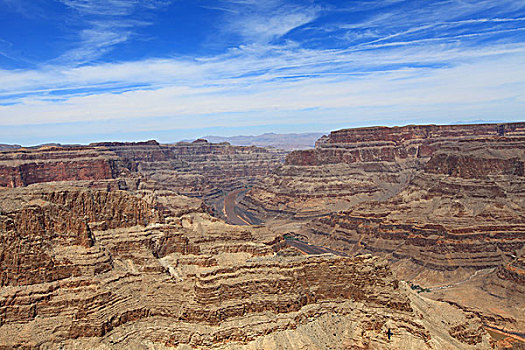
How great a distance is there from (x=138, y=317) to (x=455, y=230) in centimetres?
6669

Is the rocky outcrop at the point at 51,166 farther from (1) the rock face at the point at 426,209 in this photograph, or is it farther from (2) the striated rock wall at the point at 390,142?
(2) the striated rock wall at the point at 390,142

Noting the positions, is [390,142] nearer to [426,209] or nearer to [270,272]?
[426,209]

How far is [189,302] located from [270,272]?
27.7ft

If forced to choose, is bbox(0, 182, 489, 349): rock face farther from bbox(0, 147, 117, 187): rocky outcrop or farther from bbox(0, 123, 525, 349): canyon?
bbox(0, 147, 117, 187): rocky outcrop

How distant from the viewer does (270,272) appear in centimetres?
4494

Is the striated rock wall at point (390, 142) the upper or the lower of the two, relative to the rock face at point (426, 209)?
upper

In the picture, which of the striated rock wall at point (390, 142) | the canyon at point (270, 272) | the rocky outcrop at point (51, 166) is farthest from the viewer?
the striated rock wall at point (390, 142)

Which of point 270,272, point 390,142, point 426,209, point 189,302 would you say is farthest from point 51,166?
point 390,142

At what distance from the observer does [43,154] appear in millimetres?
141125

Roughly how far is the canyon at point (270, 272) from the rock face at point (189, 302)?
12 cm

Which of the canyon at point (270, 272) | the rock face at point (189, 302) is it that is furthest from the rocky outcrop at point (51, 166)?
the rock face at point (189, 302)

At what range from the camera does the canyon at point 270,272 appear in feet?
131

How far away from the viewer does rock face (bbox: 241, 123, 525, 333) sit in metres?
80.4

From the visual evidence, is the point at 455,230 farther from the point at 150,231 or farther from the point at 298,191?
the point at 298,191
